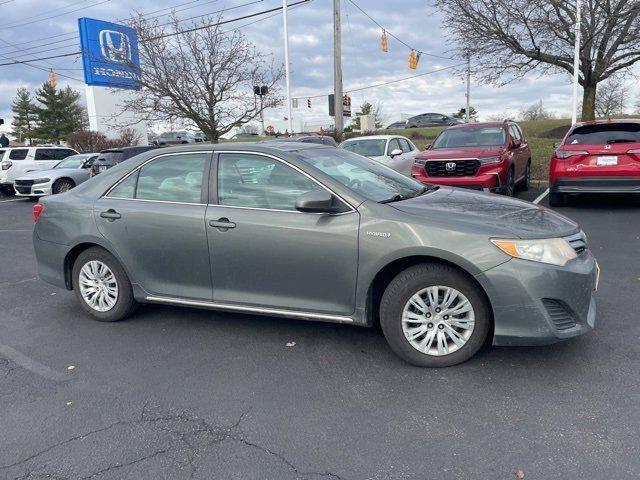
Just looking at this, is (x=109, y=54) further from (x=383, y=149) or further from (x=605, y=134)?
(x=605, y=134)

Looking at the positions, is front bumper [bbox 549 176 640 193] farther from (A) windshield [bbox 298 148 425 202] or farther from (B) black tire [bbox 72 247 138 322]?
(B) black tire [bbox 72 247 138 322]

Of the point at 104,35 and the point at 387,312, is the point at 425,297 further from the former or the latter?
the point at 104,35

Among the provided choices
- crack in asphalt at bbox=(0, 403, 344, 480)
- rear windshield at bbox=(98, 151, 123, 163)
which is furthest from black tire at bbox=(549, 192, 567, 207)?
rear windshield at bbox=(98, 151, 123, 163)

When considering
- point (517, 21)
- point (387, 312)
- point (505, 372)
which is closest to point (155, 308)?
point (387, 312)

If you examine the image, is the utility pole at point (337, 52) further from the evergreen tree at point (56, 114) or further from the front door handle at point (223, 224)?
the evergreen tree at point (56, 114)

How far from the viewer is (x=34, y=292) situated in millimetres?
6195

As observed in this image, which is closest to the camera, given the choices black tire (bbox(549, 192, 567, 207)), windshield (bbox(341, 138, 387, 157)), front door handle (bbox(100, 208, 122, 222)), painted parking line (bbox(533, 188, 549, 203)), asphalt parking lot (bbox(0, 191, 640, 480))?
asphalt parking lot (bbox(0, 191, 640, 480))

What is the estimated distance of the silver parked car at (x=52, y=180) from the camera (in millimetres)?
15570

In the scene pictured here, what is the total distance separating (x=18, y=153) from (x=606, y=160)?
17974 millimetres

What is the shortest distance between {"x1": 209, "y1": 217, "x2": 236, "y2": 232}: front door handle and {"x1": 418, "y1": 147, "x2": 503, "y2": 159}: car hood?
265 inches

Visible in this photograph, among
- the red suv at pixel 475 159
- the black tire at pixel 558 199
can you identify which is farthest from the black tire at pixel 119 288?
the black tire at pixel 558 199

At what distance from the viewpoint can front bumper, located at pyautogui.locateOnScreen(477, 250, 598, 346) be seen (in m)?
3.45

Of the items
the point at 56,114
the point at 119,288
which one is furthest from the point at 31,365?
the point at 56,114

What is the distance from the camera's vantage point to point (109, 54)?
2633 centimetres
